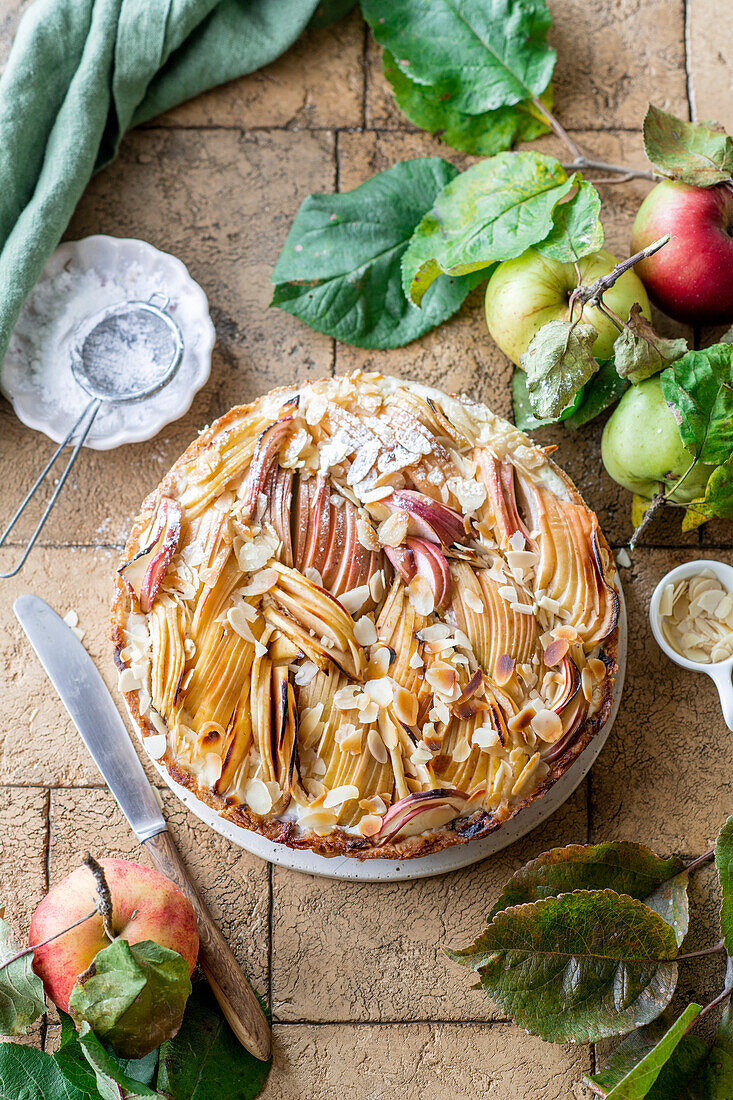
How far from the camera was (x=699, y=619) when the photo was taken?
1.44 m

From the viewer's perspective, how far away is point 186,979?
3.83 ft

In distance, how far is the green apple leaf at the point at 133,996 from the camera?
1.12 m

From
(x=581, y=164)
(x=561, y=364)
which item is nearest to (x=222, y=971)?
(x=561, y=364)

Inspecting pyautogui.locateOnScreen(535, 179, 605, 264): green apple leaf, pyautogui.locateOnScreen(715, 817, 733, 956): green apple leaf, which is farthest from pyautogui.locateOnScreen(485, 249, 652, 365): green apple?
pyautogui.locateOnScreen(715, 817, 733, 956): green apple leaf

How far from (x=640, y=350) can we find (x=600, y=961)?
869mm

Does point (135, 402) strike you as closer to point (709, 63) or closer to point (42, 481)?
point (42, 481)

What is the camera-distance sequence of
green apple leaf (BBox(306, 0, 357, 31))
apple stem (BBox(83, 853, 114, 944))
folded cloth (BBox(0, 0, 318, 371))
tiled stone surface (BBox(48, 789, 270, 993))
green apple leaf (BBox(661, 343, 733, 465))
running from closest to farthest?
apple stem (BBox(83, 853, 114, 944)), green apple leaf (BBox(661, 343, 733, 465)), tiled stone surface (BBox(48, 789, 270, 993)), folded cloth (BBox(0, 0, 318, 371)), green apple leaf (BBox(306, 0, 357, 31))

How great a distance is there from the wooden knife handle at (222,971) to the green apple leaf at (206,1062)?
0.8 inches

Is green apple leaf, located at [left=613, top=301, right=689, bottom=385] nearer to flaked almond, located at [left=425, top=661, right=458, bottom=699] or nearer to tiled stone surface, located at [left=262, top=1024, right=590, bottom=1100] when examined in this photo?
flaked almond, located at [left=425, top=661, right=458, bottom=699]

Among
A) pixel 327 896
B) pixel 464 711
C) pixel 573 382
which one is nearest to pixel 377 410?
pixel 573 382

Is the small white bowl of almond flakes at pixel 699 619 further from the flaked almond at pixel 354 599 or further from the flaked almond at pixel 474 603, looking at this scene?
the flaked almond at pixel 354 599

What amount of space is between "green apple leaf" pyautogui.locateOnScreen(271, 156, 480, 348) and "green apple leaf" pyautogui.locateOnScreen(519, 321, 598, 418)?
1.13 feet

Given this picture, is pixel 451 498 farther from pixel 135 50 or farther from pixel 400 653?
pixel 135 50

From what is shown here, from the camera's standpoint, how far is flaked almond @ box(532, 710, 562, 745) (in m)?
1.20
